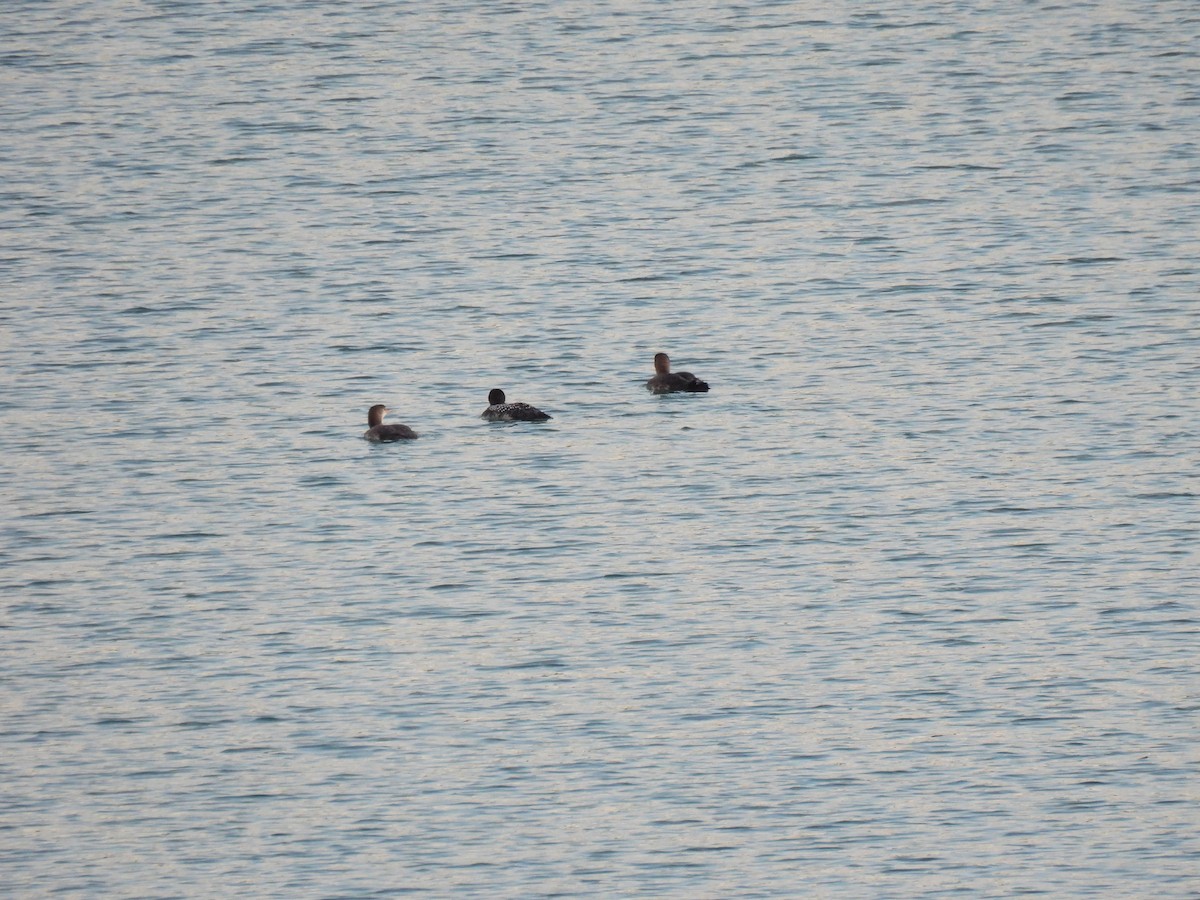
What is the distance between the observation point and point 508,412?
910 inches

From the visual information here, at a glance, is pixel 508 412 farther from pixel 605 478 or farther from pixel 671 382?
pixel 605 478

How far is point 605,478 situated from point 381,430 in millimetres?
2555

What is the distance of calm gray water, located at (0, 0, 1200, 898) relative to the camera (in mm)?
14094

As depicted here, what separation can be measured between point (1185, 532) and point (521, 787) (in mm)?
7071

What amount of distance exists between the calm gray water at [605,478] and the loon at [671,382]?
392 mm

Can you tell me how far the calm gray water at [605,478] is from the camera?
46.2 ft

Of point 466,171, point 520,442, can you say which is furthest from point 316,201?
point 520,442

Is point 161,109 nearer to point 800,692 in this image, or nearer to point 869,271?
point 869,271

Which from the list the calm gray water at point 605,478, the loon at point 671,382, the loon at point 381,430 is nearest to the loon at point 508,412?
the calm gray water at point 605,478

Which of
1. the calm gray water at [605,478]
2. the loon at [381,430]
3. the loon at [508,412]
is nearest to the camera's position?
the calm gray water at [605,478]

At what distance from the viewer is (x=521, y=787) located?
47.3ft

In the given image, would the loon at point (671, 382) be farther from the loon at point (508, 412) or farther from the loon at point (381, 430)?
the loon at point (381, 430)

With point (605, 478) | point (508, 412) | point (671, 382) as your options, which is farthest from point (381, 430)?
point (671, 382)

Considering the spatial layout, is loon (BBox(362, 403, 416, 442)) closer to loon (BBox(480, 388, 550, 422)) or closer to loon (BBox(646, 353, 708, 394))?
loon (BBox(480, 388, 550, 422))
